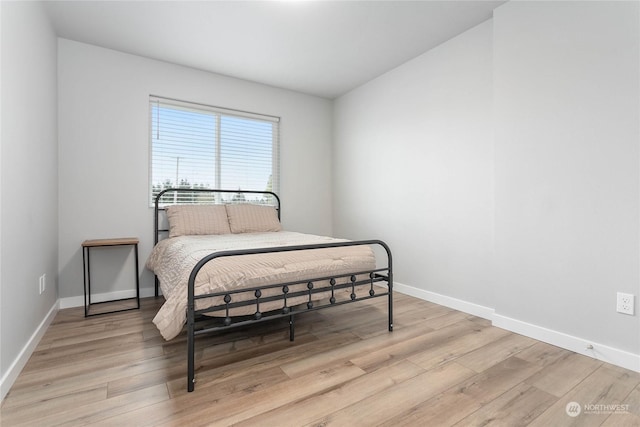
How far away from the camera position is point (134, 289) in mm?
3223

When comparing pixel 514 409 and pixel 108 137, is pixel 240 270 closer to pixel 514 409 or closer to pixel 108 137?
pixel 514 409

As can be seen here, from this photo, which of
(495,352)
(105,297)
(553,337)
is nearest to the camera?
(495,352)

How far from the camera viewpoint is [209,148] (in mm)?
3697

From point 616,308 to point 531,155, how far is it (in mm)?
1110

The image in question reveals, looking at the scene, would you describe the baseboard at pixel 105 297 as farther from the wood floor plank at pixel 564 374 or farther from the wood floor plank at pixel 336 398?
the wood floor plank at pixel 564 374

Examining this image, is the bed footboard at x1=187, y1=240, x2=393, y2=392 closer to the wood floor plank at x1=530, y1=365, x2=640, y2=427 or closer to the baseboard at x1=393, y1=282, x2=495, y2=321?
the baseboard at x1=393, y1=282, x2=495, y2=321

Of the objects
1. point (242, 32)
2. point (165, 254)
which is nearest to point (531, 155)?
point (242, 32)

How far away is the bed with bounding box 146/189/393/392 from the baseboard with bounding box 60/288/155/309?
0.14 meters

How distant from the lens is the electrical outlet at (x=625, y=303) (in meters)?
1.82

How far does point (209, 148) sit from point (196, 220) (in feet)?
3.26

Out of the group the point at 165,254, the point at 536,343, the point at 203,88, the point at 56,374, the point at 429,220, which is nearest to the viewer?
the point at 56,374

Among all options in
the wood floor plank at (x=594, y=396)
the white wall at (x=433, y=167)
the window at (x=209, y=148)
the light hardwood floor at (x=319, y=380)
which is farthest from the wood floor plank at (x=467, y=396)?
the window at (x=209, y=148)

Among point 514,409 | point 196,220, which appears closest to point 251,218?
point 196,220

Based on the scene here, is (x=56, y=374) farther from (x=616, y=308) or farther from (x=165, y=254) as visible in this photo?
(x=616, y=308)
